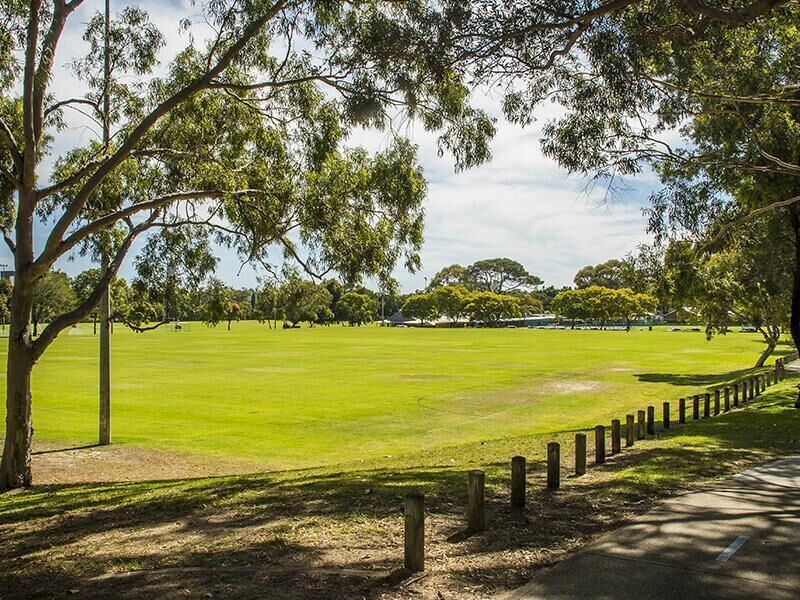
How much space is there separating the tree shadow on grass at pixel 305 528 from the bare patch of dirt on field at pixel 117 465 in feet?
7.28

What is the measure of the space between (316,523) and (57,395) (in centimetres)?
2800

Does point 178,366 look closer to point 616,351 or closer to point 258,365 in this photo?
point 258,365

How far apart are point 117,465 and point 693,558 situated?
15.5 meters

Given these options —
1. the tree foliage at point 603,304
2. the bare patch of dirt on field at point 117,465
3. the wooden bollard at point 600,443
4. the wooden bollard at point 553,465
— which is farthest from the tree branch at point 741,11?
the tree foliage at point 603,304

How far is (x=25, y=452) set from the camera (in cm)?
1487

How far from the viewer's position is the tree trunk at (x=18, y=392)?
14.5m

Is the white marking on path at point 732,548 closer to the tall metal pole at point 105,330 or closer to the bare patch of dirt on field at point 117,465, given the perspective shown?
the bare patch of dirt on field at point 117,465

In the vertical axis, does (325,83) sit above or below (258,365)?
above

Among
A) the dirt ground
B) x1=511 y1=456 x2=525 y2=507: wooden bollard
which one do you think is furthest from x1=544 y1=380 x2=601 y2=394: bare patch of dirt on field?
x1=511 y1=456 x2=525 y2=507: wooden bollard

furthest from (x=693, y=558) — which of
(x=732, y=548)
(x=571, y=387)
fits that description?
(x=571, y=387)

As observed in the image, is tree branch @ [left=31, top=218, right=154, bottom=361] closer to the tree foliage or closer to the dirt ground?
the dirt ground

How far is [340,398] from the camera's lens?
3084 centimetres

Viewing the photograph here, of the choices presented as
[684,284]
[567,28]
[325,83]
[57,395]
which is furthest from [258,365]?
[567,28]

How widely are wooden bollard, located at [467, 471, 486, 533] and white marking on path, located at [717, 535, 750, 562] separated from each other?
2.53 m
